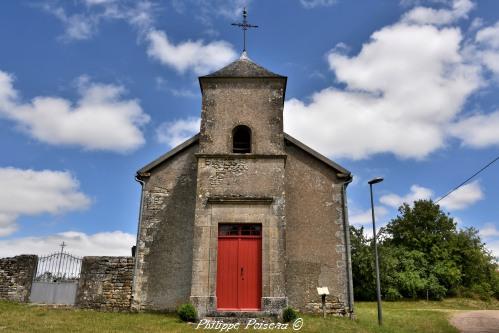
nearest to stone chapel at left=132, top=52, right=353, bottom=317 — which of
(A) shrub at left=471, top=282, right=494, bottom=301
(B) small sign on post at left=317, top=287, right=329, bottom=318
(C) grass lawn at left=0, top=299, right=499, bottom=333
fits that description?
(B) small sign on post at left=317, top=287, right=329, bottom=318

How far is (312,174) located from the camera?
14.1m

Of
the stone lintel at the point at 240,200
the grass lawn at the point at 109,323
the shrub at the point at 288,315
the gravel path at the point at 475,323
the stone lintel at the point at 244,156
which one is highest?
the stone lintel at the point at 244,156

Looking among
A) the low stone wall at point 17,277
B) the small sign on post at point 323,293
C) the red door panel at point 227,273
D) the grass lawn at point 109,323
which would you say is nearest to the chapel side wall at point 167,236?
the grass lawn at point 109,323

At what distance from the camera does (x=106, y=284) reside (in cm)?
1327

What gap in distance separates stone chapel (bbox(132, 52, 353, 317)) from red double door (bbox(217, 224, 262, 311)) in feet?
0.09

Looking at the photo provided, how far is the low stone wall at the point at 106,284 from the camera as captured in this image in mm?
13070

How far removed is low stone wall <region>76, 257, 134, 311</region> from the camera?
13070mm

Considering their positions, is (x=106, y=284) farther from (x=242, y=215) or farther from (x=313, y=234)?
(x=313, y=234)

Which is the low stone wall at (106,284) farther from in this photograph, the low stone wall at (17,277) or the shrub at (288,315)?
the shrub at (288,315)

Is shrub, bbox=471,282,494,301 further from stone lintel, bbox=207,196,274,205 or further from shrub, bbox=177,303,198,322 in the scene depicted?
shrub, bbox=177,303,198,322

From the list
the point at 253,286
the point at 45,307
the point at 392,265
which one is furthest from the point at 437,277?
the point at 45,307

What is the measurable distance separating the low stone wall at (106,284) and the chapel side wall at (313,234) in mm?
5134

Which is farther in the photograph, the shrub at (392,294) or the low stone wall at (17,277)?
the shrub at (392,294)

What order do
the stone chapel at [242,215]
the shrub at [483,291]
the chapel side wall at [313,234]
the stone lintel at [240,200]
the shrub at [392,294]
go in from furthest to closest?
the shrub at [483,291] < the shrub at [392,294] < the chapel side wall at [313,234] < the stone lintel at [240,200] < the stone chapel at [242,215]
